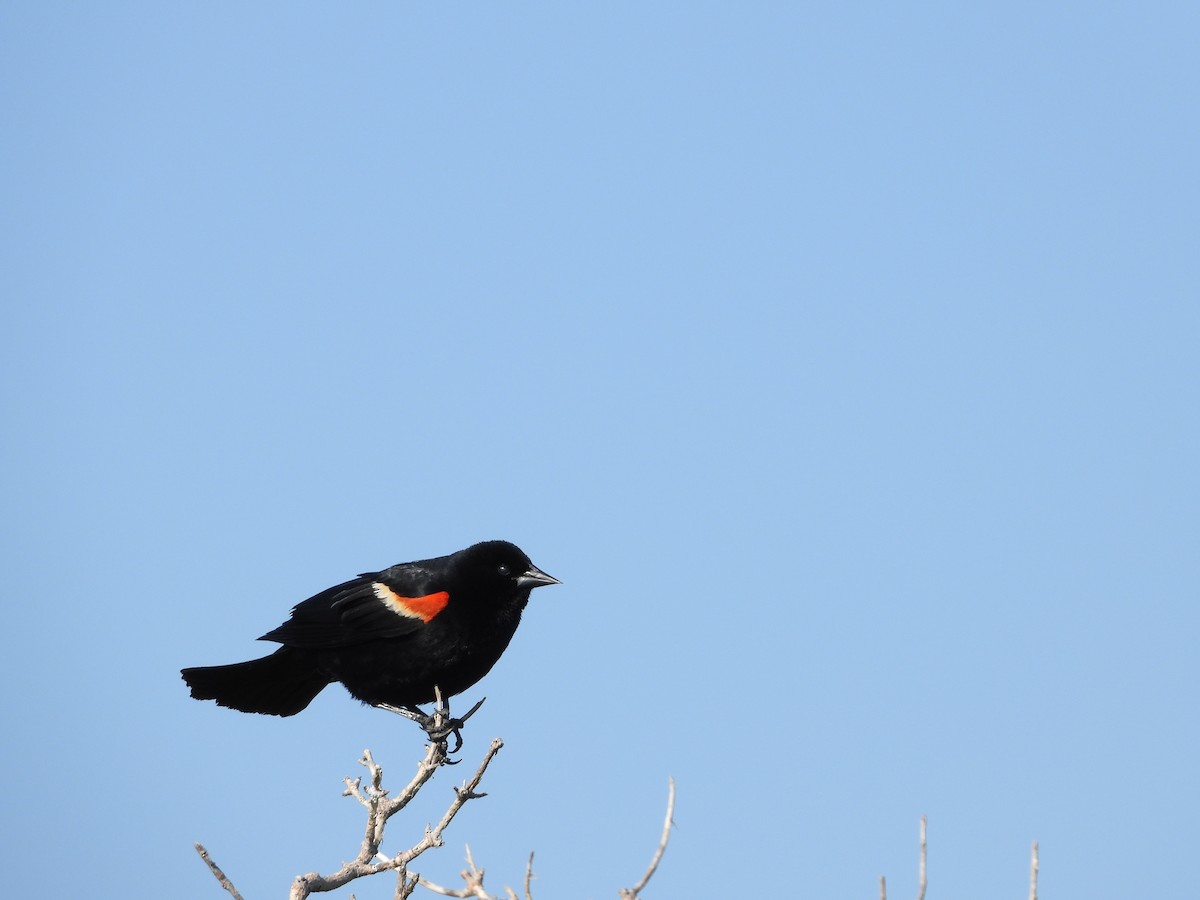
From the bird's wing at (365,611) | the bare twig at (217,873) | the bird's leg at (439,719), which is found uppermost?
the bird's wing at (365,611)

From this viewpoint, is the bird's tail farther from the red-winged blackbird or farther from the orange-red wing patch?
the orange-red wing patch

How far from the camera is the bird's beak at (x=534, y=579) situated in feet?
27.0

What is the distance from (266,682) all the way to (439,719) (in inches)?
66.5

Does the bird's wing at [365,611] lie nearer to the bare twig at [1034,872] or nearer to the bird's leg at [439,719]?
the bird's leg at [439,719]

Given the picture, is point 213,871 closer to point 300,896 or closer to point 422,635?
point 300,896

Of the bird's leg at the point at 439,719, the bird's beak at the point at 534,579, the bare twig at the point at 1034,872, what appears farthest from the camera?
the bird's beak at the point at 534,579

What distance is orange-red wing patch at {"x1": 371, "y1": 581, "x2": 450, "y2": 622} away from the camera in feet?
25.8

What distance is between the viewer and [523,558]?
27.3 feet

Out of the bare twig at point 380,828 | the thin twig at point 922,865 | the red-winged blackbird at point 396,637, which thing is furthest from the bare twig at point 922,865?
the red-winged blackbird at point 396,637

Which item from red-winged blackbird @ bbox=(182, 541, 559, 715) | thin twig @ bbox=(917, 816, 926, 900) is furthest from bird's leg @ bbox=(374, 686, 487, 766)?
thin twig @ bbox=(917, 816, 926, 900)

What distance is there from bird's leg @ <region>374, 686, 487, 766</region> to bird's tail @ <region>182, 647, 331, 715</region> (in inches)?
30.8

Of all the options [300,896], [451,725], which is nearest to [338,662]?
[451,725]

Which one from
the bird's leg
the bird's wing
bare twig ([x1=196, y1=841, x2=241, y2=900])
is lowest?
bare twig ([x1=196, y1=841, x2=241, y2=900])

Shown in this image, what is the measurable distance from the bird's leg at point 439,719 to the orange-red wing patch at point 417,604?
460mm
